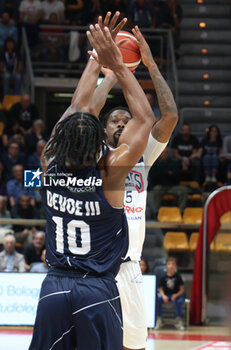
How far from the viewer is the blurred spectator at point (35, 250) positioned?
25.8 feet

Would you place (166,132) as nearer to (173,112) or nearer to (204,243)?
(173,112)

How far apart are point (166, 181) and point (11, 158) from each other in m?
2.23

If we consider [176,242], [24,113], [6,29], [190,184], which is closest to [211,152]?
[190,184]

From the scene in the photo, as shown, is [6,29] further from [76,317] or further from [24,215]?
[76,317]

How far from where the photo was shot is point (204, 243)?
26.3ft

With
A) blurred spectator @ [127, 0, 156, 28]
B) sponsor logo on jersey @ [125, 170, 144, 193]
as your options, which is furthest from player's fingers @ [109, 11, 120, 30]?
blurred spectator @ [127, 0, 156, 28]

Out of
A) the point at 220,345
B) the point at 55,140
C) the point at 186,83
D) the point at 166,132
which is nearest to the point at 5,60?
the point at 186,83

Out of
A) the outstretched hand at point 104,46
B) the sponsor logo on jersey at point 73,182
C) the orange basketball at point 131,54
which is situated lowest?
the sponsor logo on jersey at point 73,182

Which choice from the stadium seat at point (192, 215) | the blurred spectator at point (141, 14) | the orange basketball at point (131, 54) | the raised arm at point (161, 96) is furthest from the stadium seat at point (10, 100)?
the orange basketball at point (131, 54)

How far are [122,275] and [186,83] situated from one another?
31.4 ft

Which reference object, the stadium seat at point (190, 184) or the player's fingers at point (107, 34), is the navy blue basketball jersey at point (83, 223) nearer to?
the player's fingers at point (107, 34)

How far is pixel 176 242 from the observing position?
27.0 ft

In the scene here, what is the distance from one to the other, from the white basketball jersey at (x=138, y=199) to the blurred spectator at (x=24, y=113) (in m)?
6.64

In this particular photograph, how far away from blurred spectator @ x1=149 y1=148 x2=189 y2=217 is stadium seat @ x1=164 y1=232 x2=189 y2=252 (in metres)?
0.39
